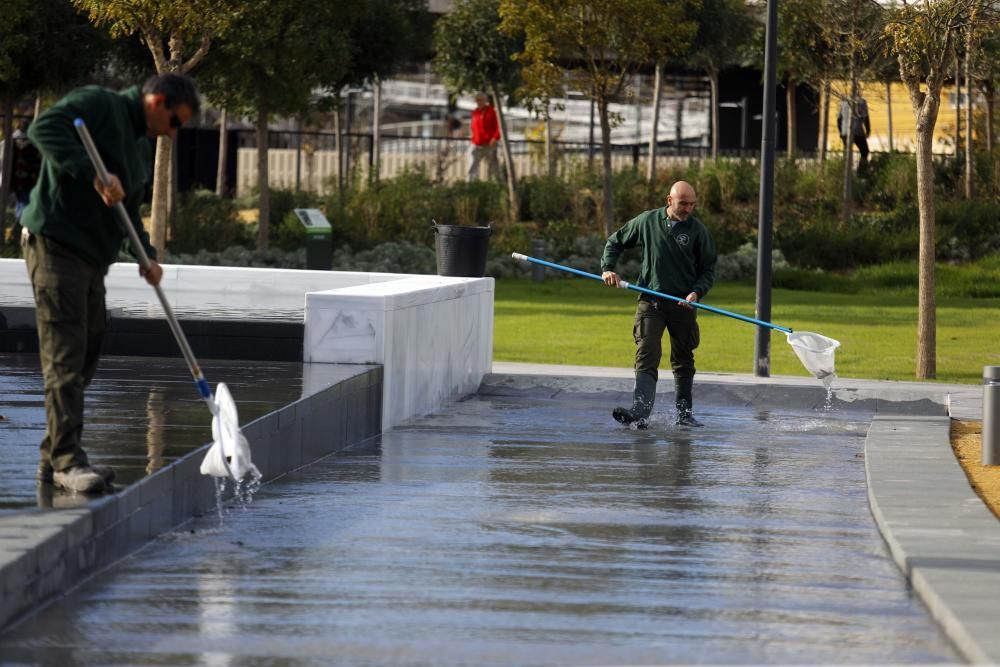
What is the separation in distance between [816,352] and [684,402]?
127 centimetres

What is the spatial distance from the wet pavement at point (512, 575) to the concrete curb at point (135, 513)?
85mm

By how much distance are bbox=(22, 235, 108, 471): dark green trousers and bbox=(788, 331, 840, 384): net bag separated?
23.5ft

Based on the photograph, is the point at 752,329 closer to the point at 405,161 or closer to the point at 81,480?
the point at 81,480

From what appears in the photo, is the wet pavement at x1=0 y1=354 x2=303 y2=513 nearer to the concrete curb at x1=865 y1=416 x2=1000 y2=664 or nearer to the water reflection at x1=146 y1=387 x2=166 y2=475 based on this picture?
the water reflection at x1=146 y1=387 x2=166 y2=475

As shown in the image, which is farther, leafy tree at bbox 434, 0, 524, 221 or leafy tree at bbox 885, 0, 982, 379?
leafy tree at bbox 434, 0, 524, 221

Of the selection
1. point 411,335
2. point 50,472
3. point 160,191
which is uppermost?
point 160,191

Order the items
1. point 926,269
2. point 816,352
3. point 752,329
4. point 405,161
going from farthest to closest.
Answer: point 405,161
point 752,329
point 926,269
point 816,352

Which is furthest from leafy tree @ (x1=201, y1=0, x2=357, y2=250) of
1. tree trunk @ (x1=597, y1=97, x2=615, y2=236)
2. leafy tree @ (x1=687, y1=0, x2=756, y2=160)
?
leafy tree @ (x1=687, y1=0, x2=756, y2=160)

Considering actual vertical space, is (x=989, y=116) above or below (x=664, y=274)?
above

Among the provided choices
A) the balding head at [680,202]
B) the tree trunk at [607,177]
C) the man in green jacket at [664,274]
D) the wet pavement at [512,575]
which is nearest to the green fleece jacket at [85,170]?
the wet pavement at [512,575]

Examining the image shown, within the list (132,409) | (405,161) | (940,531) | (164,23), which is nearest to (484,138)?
(405,161)

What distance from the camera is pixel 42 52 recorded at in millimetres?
25797

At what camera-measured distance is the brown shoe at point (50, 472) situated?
674cm

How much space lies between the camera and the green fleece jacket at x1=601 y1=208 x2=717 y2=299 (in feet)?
39.5
